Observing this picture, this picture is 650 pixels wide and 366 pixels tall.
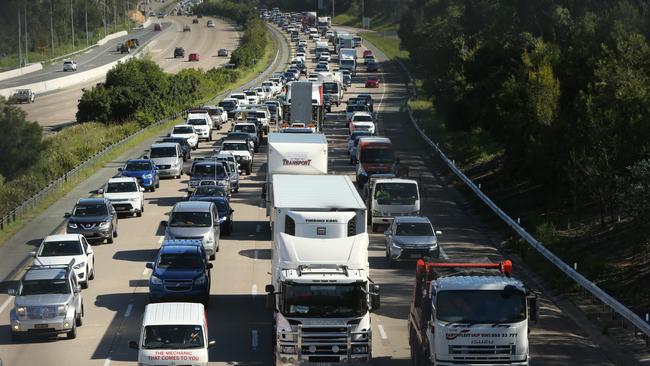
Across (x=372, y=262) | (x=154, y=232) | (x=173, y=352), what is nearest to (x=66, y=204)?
(x=154, y=232)

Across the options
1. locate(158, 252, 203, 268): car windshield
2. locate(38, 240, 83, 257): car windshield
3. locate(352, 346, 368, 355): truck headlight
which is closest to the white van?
locate(352, 346, 368, 355): truck headlight

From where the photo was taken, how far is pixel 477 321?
22891 millimetres

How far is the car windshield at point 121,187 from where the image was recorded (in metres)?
49.0

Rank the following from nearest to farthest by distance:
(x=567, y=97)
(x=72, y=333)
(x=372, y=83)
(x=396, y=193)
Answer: (x=72, y=333) < (x=396, y=193) < (x=567, y=97) < (x=372, y=83)

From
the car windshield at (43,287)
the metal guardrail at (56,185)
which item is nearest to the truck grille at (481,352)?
the car windshield at (43,287)

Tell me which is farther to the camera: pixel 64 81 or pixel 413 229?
pixel 64 81

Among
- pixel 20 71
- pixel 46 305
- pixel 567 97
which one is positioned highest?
pixel 567 97

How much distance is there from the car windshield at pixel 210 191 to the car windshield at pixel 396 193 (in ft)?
20.0

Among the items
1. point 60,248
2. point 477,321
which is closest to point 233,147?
point 60,248

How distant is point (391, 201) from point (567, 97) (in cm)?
1102

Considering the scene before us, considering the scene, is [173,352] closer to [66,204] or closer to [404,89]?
[66,204]

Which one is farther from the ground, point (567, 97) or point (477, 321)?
point (567, 97)

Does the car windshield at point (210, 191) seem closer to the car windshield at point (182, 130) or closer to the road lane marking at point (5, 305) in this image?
the road lane marking at point (5, 305)

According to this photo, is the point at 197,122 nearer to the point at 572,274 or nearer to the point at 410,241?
the point at 410,241
